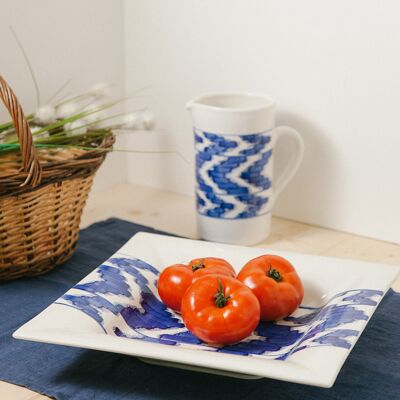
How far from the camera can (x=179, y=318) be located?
917 millimetres

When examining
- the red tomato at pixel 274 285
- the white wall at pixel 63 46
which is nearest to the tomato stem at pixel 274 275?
the red tomato at pixel 274 285

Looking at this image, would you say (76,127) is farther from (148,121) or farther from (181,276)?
(181,276)

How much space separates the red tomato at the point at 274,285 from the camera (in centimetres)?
87

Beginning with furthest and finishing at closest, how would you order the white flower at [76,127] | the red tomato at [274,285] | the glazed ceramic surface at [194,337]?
the white flower at [76,127]
the red tomato at [274,285]
the glazed ceramic surface at [194,337]

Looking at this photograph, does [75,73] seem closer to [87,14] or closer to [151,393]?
[87,14]

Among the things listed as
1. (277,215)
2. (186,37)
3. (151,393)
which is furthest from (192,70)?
(151,393)

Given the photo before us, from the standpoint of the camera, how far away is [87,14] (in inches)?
56.2

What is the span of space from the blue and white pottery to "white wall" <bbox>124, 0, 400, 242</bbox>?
0.06 metres

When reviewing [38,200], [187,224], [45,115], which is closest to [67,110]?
[45,115]

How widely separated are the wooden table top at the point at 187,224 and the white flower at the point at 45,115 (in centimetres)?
24

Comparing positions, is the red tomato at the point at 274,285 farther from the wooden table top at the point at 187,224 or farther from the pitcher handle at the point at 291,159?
the pitcher handle at the point at 291,159

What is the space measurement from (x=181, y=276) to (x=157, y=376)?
0.12m

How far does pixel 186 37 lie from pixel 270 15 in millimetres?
185

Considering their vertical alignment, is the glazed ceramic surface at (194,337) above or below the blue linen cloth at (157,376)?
above
